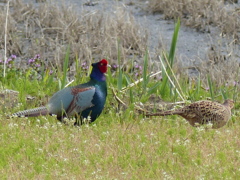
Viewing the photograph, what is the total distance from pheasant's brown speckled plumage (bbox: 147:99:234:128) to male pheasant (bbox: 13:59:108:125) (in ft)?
2.30

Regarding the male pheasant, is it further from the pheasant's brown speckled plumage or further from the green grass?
the pheasant's brown speckled plumage

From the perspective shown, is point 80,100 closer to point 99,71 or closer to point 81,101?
point 81,101

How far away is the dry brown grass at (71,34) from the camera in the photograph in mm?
10578

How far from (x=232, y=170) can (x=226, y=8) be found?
6091mm

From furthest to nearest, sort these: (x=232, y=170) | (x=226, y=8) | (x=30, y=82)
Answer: (x=226, y=8)
(x=30, y=82)
(x=232, y=170)

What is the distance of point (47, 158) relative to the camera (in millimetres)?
6453

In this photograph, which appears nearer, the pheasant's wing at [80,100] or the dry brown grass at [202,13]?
the pheasant's wing at [80,100]

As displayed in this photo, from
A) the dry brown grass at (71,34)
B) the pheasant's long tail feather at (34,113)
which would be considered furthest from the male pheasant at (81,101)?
the dry brown grass at (71,34)

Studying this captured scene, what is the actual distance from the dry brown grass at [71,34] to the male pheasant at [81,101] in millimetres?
2289

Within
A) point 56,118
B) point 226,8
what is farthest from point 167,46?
point 56,118

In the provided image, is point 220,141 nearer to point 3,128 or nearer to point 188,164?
point 188,164

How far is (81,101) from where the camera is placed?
773cm

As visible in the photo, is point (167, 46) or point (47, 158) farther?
point (167, 46)

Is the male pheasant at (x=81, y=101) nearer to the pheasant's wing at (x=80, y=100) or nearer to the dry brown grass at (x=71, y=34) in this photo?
the pheasant's wing at (x=80, y=100)
